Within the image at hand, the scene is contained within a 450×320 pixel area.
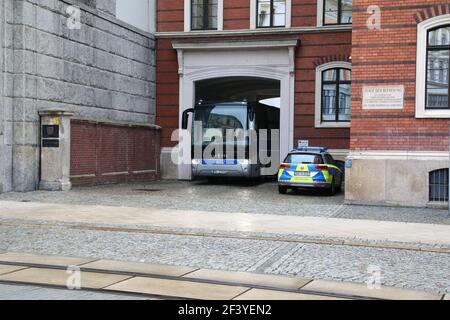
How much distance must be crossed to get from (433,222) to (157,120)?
54.3 ft

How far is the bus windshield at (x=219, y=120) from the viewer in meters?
23.3

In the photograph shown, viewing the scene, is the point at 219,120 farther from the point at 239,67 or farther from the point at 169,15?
the point at 169,15

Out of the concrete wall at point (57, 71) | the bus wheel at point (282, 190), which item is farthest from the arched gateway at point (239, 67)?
the bus wheel at point (282, 190)

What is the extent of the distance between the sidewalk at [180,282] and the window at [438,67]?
10.1 metres

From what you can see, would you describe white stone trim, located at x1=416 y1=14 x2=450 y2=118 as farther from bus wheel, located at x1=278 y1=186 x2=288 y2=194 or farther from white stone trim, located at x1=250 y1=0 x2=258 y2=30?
white stone trim, located at x1=250 y1=0 x2=258 y2=30

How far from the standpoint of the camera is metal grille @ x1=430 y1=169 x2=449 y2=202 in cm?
1545

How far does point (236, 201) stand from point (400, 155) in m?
4.51

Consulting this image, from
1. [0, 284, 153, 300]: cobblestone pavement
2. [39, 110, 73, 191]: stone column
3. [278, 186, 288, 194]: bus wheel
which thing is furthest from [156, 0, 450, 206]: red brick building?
[0, 284, 153, 300]: cobblestone pavement

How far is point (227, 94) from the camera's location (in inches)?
1273

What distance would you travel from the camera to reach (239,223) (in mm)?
11945

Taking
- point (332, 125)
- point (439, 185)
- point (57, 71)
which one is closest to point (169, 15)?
point (57, 71)

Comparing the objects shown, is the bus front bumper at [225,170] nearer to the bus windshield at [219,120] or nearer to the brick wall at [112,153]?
the bus windshield at [219,120]

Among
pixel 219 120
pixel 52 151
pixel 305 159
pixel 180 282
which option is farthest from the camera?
pixel 219 120
